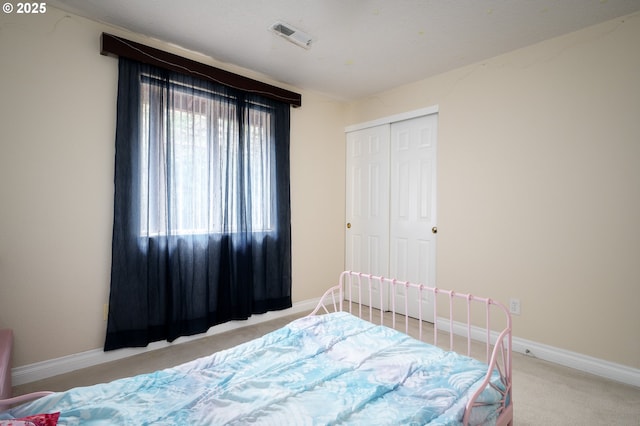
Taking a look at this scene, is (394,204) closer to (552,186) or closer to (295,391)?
(552,186)

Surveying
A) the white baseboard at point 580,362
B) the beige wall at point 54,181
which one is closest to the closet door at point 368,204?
the white baseboard at point 580,362

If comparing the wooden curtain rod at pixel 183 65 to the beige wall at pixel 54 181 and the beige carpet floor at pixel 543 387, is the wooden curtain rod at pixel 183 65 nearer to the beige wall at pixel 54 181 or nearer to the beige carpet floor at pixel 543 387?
the beige wall at pixel 54 181

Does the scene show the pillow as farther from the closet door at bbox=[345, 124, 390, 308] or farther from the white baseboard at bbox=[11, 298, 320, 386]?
the closet door at bbox=[345, 124, 390, 308]

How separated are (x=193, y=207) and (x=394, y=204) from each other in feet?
7.07

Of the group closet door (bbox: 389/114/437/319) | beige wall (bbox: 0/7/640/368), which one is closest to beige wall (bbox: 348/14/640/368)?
Answer: beige wall (bbox: 0/7/640/368)

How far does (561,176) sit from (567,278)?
796 mm

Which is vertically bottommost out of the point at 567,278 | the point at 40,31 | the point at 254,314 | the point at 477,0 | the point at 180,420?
the point at 254,314

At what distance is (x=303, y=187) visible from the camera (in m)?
3.70

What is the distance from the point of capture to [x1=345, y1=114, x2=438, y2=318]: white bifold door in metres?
3.35

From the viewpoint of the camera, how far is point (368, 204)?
12.8 ft

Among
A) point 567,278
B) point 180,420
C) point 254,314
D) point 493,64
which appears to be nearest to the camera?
point 180,420

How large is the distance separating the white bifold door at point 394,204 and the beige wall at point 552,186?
196 millimetres

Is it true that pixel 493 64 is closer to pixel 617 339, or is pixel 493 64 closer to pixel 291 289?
pixel 617 339

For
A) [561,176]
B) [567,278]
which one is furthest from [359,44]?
[567,278]
